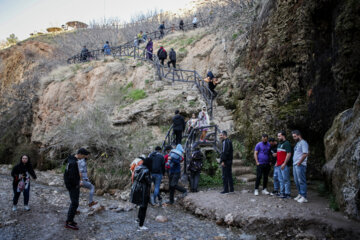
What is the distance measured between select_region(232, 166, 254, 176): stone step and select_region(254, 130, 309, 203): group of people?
1.91 meters

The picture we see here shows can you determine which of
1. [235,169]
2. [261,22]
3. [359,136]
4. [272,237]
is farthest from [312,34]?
[272,237]

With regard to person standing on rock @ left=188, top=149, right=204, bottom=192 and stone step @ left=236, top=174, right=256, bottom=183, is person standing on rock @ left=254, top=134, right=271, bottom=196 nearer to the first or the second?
stone step @ left=236, top=174, right=256, bottom=183

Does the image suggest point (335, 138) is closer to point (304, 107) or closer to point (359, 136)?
point (359, 136)

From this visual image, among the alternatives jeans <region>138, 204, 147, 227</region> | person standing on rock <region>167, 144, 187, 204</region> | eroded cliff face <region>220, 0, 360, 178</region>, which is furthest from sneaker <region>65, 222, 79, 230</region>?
Result: eroded cliff face <region>220, 0, 360, 178</region>

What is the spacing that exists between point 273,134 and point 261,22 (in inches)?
200

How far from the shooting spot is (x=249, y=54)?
1166cm

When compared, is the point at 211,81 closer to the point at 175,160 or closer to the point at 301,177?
the point at 175,160

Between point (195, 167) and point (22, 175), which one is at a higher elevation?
point (22, 175)

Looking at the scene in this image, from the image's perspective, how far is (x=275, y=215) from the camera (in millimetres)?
5531

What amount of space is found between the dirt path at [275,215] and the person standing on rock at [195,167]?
29.6 inches

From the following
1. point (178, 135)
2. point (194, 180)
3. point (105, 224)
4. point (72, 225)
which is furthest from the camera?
point (178, 135)

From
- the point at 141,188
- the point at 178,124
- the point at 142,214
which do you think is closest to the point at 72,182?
the point at 141,188

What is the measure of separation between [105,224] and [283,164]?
4.65m

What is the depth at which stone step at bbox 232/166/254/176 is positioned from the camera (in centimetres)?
925
